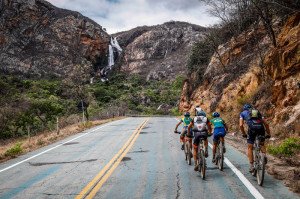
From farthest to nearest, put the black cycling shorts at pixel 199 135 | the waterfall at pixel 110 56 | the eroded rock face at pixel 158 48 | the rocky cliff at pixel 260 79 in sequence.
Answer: the waterfall at pixel 110 56
the eroded rock face at pixel 158 48
the rocky cliff at pixel 260 79
the black cycling shorts at pixel 199 135

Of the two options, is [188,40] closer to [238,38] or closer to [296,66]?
[238,38]

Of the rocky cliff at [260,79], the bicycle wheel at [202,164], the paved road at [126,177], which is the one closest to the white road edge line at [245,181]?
the paved road at [126,177]

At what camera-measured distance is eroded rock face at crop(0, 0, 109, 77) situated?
94.4 meters

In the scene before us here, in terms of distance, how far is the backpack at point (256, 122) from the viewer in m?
8.41

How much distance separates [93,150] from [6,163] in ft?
11.1

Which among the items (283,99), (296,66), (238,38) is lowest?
(283,99)

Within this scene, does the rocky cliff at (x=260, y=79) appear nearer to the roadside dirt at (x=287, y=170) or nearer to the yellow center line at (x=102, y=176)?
the roadside dirt at (x=287, y=170)

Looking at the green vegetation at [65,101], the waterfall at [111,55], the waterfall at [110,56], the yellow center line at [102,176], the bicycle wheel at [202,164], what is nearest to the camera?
the yellow center line at [102,176]

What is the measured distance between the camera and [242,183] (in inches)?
318

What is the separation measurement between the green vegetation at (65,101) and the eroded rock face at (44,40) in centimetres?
1319

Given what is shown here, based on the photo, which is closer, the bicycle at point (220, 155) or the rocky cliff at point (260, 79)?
the bicycle at point (220, 155)

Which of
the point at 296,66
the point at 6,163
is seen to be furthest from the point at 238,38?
the point at 6,163

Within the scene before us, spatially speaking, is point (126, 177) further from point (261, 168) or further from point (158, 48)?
point (158, 48)

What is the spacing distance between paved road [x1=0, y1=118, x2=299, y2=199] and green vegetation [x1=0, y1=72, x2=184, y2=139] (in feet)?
Result: 30.3
